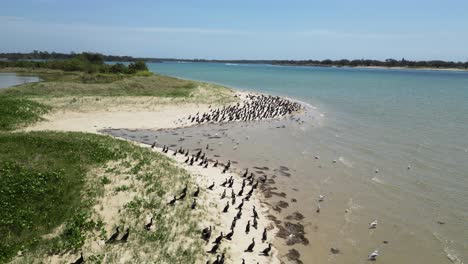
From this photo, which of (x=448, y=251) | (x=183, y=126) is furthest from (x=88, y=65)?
(x=448, y=251)

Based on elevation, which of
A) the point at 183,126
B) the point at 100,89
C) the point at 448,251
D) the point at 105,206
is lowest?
the point at 448,251

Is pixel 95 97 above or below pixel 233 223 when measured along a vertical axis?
above

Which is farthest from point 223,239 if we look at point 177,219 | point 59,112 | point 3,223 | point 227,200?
point 59,112

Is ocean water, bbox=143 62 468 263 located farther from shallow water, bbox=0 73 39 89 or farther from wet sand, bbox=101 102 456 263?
shallow water, bbox=0 73 39 89

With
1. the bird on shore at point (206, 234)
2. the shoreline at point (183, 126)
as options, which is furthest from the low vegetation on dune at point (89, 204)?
the shoreline at point (183, 126)

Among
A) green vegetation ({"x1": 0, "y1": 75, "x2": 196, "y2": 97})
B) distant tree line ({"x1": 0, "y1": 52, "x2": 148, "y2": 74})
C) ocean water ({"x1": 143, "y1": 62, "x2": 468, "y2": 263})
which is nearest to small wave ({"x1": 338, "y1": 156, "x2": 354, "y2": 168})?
ocean water ({"x1": 143, "y1": 62, "x2": 468, "y2": 263})

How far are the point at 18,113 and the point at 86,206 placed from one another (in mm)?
21347

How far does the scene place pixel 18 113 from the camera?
31.3 metres

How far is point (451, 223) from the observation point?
17.5 metres

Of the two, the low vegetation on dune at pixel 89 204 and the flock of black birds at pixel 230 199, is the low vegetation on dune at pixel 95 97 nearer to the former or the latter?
the low vegetation on dune at pixel 89 204

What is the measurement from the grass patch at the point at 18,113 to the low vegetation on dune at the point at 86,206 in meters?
10.5

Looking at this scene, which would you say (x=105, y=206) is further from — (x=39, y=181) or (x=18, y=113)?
(x=18, y=113)

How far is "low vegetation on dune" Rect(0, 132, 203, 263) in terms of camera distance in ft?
42.1

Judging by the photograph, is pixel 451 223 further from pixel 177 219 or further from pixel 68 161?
pixel 68 161
